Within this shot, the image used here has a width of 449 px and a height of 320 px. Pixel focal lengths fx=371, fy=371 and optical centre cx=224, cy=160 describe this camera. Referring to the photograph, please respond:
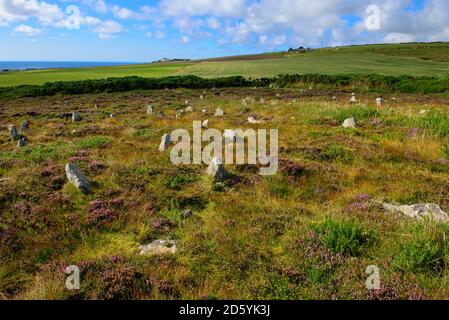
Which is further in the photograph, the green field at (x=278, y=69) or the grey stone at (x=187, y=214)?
the green field at (x=278, y=69)

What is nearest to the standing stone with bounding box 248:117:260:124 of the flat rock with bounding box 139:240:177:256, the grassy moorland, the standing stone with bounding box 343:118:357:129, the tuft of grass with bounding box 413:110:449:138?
the standing stone with bounding box 343:118:357:129

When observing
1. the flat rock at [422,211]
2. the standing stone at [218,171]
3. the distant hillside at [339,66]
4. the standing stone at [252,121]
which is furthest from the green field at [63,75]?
the flat rock at [422,211]

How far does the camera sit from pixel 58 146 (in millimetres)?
14203

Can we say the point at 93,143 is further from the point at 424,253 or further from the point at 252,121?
the point at 424,253

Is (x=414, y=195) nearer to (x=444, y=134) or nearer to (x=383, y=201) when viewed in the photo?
(x=383, y=201)

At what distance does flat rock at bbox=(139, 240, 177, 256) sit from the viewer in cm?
659

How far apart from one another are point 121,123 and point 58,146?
6.37 meters

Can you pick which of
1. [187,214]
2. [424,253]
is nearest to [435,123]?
[424,253]

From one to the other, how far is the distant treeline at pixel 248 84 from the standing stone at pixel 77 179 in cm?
4351

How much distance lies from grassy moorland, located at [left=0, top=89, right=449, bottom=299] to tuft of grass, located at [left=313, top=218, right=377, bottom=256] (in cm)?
2

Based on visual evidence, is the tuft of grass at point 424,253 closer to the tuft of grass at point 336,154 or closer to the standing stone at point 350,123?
the tuft of grass at point 336,154

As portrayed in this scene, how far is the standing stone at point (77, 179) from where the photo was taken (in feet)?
30.0

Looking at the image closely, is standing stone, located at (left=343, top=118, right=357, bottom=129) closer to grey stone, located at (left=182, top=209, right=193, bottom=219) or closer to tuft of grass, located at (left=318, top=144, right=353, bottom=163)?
tuft of grass, located at (left=318, top=144, right=353, bottom=163)
